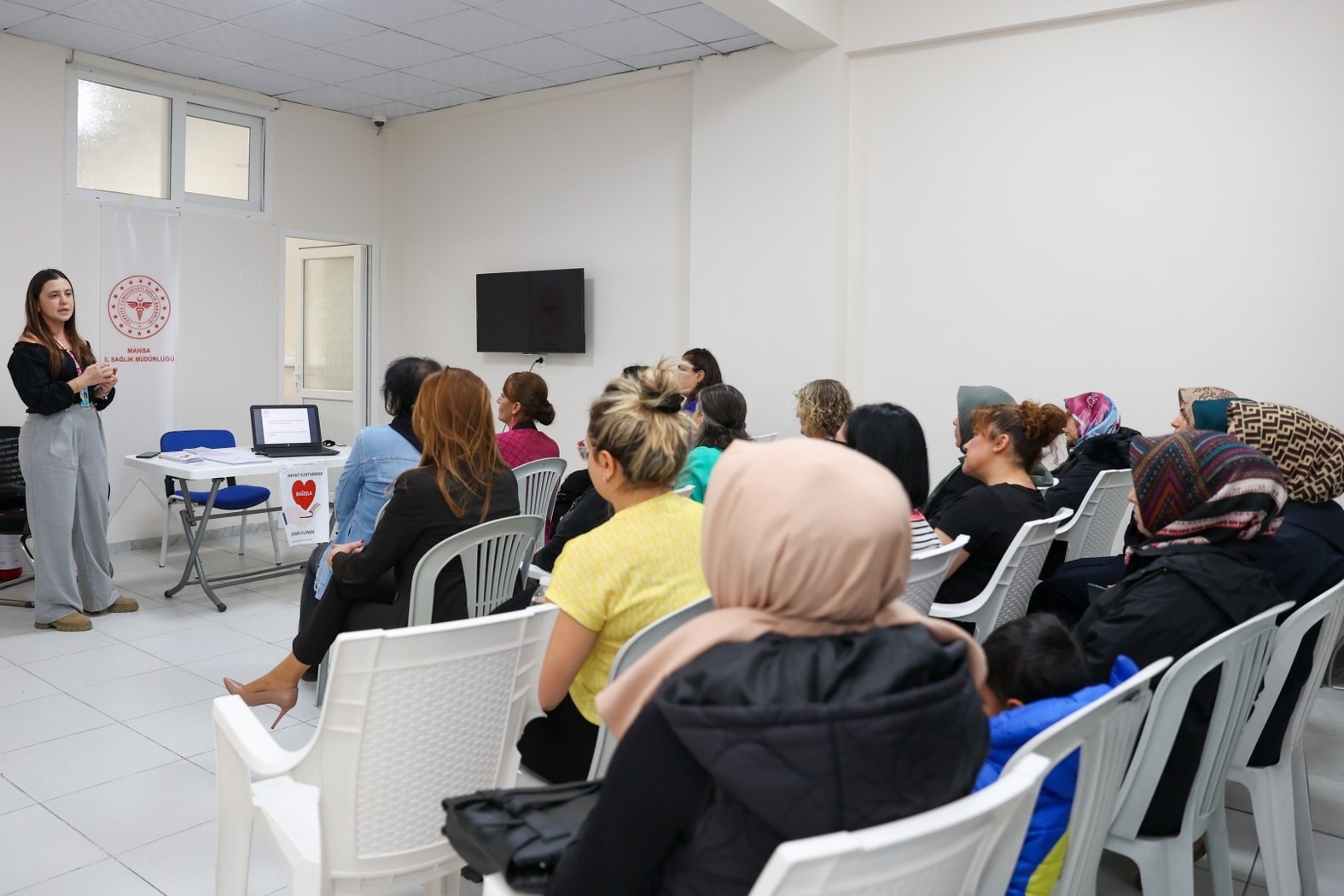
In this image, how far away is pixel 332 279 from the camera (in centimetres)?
816

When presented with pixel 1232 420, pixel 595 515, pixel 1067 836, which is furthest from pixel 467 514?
pixel 1232 420

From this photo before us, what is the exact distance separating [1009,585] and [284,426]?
13.5 feet

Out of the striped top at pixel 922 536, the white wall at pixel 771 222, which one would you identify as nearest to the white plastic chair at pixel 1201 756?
the striped top at pixel 922 536

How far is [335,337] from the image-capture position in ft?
26.7

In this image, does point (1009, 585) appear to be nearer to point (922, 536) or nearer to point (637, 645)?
point (922, 536)

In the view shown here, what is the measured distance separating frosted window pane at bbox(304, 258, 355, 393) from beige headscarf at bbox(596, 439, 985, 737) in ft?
24.2

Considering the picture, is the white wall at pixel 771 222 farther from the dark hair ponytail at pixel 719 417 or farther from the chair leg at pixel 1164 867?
the chair leg at pixel 1164 867

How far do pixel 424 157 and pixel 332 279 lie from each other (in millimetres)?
1258

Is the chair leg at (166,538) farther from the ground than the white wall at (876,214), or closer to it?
closer to it

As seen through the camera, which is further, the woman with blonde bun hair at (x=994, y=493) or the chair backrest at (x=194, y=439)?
the chair backrest at (x=194, y=439)

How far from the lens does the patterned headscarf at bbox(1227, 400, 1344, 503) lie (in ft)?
8.16

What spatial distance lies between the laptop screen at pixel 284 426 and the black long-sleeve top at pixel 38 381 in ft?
3.40

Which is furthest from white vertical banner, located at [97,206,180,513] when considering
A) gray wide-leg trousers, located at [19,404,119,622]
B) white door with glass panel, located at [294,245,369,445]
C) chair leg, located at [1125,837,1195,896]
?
chair leg, located at [1125,837,1195,896]

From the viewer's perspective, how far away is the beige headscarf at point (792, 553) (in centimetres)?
99
